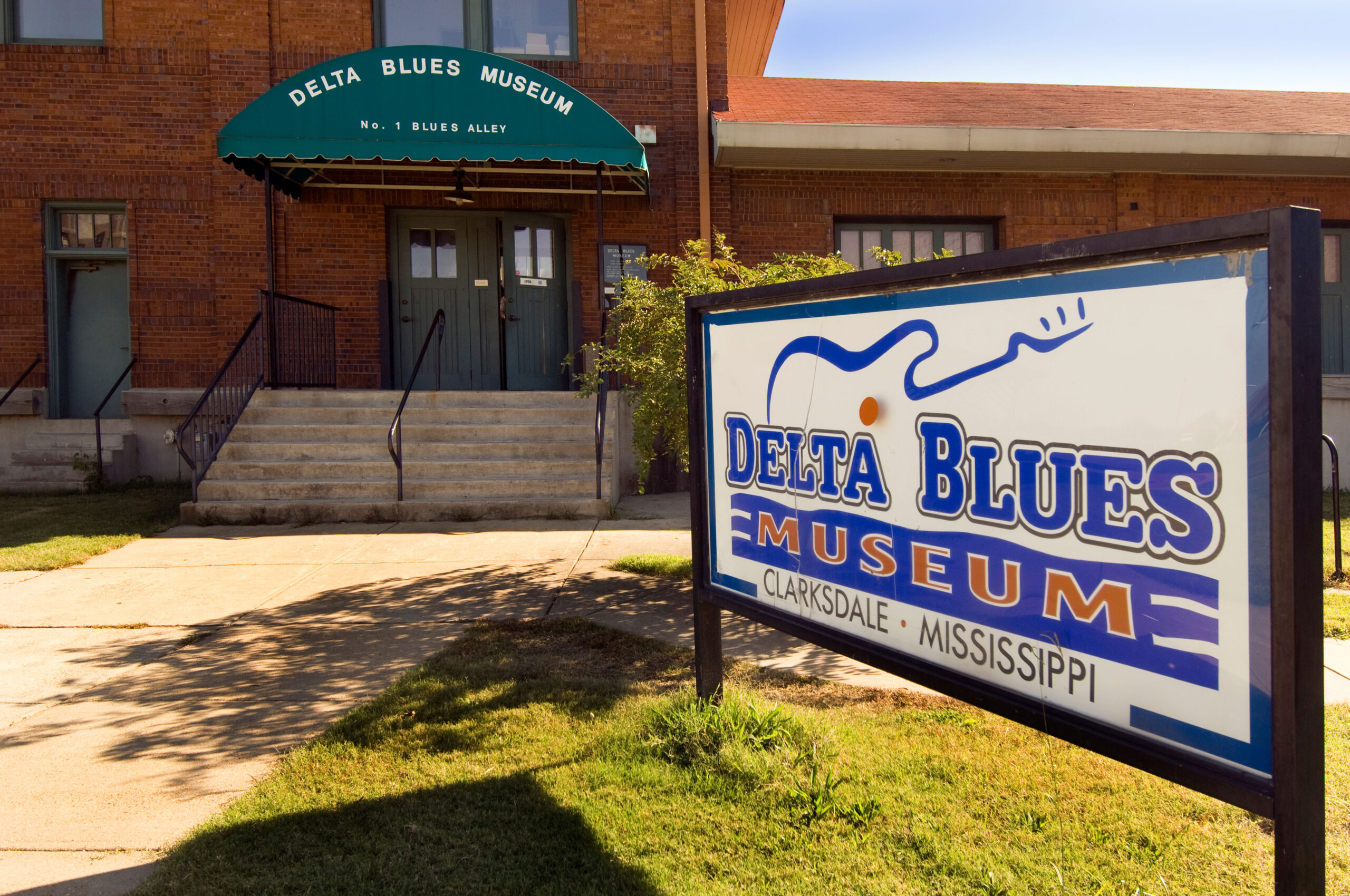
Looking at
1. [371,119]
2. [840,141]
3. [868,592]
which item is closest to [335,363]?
[371,119]

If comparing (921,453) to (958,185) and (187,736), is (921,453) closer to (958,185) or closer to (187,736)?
(187,736)

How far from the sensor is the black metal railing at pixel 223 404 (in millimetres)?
9812

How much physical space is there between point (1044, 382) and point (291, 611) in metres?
5.17

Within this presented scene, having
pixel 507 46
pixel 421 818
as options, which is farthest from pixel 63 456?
pixel 421 818

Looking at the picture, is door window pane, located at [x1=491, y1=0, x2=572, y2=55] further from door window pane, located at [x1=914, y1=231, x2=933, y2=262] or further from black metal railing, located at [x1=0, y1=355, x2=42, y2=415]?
black metal railing, located at [x1=0, y1=355, x2=42, y2=415]

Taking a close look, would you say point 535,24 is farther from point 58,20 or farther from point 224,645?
point 224,645

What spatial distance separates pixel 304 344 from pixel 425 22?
4935 mm

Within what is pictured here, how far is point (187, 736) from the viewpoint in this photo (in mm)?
3969

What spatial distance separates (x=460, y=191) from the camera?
12047 millimetres

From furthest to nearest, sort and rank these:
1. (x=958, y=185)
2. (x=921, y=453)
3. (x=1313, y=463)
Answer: (x=958, y=185)
(x=921, y=453)
(x=1313, y=463)

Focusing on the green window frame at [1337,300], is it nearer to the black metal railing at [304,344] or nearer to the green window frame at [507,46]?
the green window frame at [507,46]

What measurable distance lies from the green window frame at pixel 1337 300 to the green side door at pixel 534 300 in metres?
11.8

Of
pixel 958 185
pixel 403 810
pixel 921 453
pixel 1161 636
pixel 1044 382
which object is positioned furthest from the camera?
pixel 958 185

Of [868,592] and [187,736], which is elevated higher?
[868,592]
